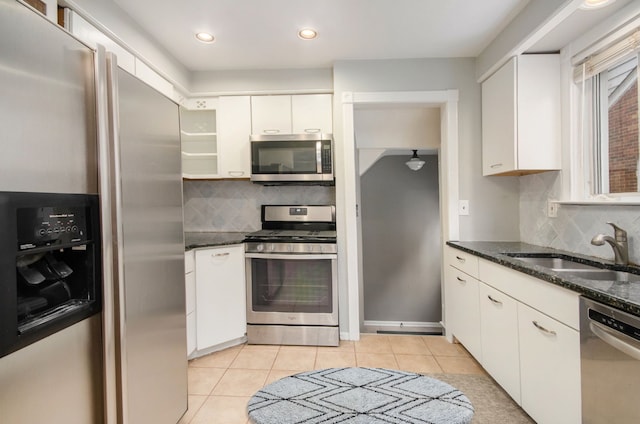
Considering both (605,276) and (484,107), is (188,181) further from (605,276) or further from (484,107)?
(605,276)

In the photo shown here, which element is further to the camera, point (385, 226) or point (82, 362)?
point (385, 226)

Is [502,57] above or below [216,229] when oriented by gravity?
above

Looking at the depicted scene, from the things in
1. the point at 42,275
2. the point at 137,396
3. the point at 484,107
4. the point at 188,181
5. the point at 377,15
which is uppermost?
the point at 377,15

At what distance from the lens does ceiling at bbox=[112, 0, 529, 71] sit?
Result: 2.04m

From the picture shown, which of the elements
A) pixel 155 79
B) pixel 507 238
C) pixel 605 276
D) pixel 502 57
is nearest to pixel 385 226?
pixel 507 238

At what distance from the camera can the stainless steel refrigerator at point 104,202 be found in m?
0.84

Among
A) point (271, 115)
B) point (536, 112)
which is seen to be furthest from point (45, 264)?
point (536, 112)

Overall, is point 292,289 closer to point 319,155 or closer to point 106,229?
point 319,155

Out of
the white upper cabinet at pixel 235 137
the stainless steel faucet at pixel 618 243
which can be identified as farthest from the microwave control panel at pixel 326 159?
the stainless steel faucet at pixel 618 243

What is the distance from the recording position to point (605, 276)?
1.70 metres

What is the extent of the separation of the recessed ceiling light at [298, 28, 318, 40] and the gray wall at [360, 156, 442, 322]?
2.67 m

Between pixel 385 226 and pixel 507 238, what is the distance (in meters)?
2.21

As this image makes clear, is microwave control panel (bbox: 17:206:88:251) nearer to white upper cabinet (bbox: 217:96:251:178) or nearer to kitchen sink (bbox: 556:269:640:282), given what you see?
white upper cabinet (bbox: 217:96:251:178)

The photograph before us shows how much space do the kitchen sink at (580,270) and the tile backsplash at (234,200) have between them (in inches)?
70.1
